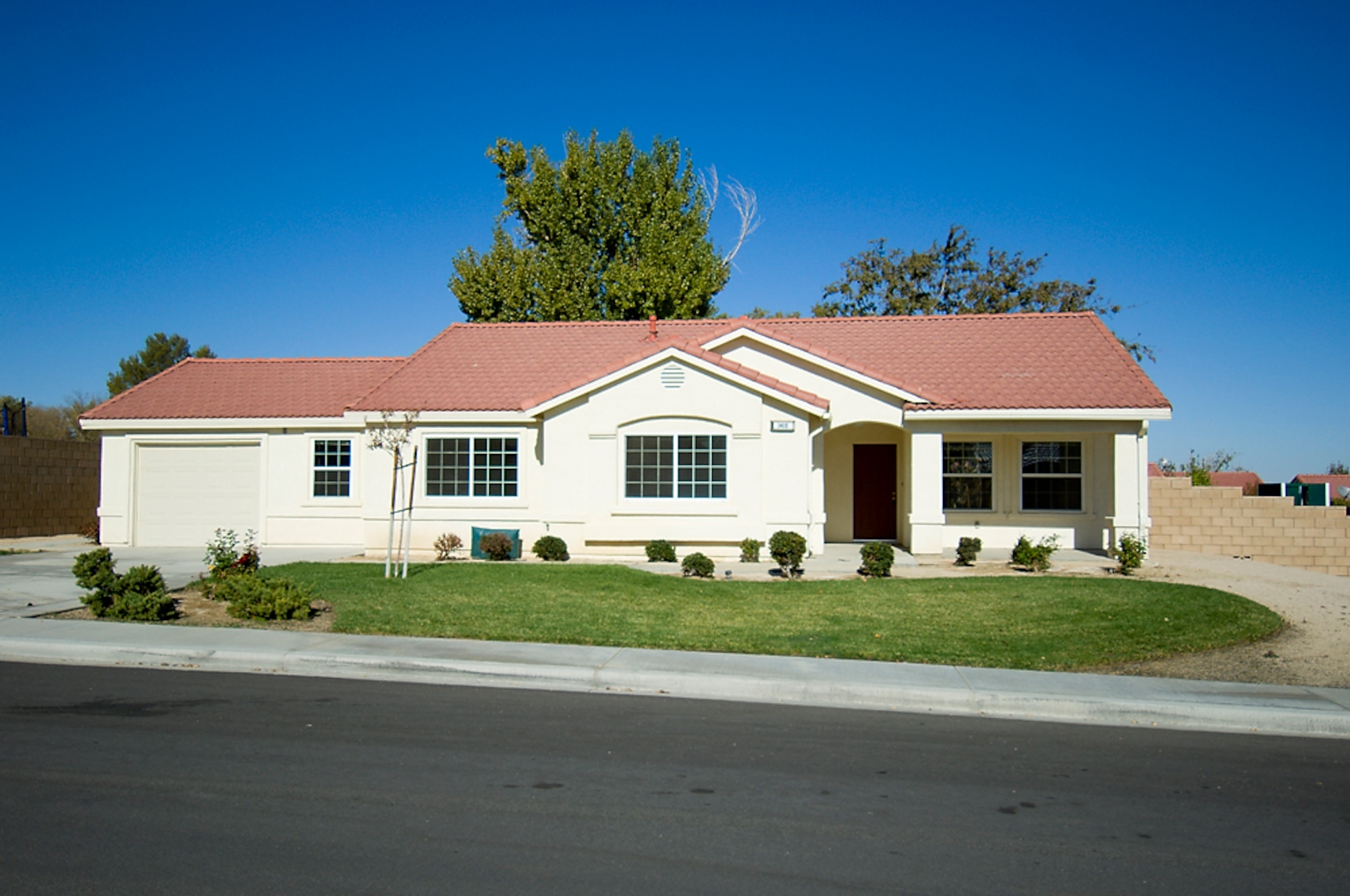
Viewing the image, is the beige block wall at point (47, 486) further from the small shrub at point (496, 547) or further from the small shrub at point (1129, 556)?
the small shrub at point (1129, 556)

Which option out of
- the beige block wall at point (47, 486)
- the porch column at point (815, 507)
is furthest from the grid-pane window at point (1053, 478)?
the beige block wall at point (47, 486)

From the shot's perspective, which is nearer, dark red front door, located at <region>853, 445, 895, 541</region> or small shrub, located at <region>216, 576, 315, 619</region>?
small shrub, located at <region>216, 576, 315, 619</region>

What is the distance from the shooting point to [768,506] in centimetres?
1828

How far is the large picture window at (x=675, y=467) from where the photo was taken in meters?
18.6

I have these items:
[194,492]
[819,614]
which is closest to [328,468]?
[194,492]

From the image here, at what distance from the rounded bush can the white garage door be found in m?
11.3

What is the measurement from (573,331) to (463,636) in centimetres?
1364

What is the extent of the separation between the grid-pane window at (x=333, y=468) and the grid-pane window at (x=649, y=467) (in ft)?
22.2

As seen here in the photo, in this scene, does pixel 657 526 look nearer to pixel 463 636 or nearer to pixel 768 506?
pixel 768 506

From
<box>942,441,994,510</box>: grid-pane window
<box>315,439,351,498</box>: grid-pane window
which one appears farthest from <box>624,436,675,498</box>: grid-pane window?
<box>315,439,351,498</box>: grid-pane window

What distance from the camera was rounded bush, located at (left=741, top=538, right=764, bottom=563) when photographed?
17828 mm

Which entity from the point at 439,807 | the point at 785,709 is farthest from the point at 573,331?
the point at 439,807

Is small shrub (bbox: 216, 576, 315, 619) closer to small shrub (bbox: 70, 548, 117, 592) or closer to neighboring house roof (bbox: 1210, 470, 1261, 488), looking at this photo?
small shrub (bbox: 70, 548, 117, 592)

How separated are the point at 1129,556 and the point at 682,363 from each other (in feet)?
28.4
